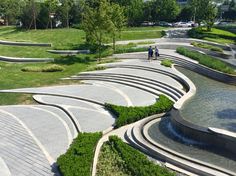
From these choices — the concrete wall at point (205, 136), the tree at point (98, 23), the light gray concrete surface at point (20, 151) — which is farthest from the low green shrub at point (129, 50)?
the concrete wall at point (205, 136)

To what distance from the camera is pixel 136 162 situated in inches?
526

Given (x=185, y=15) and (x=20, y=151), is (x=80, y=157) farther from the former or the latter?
(x=185, y=15)

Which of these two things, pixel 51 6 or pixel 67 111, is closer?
pixel 67 111

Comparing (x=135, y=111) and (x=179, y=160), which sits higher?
(x=135, y=111)

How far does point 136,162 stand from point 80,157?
2318mm

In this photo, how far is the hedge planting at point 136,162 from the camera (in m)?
12.5

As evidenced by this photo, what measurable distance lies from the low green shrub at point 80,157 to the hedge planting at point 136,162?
1.07 m

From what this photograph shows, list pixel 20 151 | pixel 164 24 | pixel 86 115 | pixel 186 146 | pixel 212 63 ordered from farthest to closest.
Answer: pixel 164 24 < pixel 212 63 < pixel 86 115 < pixel 20 151 < pixel 186 146

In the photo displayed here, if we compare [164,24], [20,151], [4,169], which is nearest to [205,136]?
[20,151]

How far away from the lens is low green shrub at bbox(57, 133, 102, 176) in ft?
42.4

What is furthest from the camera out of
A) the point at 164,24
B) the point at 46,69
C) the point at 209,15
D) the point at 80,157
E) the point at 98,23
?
the point at 164,24

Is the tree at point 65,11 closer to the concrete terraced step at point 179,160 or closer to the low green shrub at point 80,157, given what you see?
the low green shrub at point 80,157

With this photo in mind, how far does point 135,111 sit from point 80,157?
5944 mm

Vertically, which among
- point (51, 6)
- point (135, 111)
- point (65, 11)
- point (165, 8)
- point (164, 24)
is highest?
point (165, 8)
